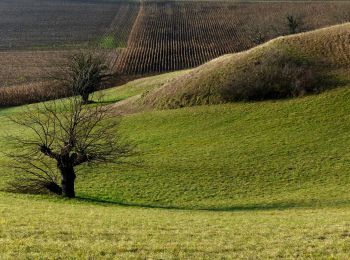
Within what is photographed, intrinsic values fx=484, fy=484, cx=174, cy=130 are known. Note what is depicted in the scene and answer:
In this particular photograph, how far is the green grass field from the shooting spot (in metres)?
14.7

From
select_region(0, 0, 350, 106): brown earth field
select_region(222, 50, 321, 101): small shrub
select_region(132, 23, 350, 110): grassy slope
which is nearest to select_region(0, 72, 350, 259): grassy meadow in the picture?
select_region(222, 50, 321, 101): small shrub

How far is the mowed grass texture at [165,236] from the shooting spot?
539 inches

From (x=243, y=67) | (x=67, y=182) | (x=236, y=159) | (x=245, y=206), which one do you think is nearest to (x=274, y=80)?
(x=243, y=67)

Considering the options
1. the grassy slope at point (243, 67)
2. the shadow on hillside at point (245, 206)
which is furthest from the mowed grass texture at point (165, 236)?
the grassy slope at point (243, 67)

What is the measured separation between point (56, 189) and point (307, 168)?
57.2 feet

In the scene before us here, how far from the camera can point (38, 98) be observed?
7256 cm

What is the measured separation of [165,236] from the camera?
637 inches

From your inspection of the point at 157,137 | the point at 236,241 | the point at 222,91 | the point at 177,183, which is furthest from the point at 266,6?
the point at 236,241

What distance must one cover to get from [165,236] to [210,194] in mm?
15346

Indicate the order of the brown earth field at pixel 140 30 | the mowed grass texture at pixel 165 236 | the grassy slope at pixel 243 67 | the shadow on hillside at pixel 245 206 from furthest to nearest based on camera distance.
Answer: the brown earth field at pixel 140 30 < the grassy slope at pixel 243 67 < the shadow on hillside at pixel 245 206 < the mowed grass texture at pixel 165 236

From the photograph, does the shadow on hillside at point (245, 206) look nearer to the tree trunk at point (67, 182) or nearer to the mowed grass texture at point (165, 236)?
the tree trunk at point (67, 182)

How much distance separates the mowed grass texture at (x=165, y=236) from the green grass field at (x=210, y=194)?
0.04 meters

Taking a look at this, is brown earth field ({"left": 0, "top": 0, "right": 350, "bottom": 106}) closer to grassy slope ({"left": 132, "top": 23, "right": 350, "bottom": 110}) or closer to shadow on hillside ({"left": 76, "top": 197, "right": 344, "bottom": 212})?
grassy slope ({"left": 132, "top": 23, "right": 350, "bottom": 110})

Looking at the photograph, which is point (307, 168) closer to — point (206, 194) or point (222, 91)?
point (206, 194)
